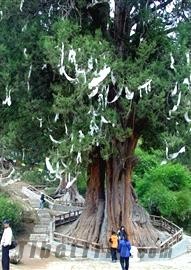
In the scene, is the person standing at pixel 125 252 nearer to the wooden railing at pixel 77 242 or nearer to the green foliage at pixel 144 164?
the wooden railing at pixel 77 242

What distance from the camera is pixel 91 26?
18828 millimetres

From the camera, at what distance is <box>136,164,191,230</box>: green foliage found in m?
27.0

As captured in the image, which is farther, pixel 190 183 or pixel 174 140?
pixel 190 183

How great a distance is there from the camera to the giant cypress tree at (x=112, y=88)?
16.2 metres

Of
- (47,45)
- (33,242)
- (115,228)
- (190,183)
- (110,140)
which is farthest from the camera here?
(190,183)

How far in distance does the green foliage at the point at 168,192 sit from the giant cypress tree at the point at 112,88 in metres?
6.88

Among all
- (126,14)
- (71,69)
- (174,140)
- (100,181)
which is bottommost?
(100,181)

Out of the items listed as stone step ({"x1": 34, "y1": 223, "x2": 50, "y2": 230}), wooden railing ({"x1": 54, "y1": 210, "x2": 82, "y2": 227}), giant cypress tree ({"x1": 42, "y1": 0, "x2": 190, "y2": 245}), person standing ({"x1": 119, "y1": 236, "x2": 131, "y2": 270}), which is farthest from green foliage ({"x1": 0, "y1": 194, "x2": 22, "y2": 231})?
person standing ({"x1": 119, "y1": 236, "x2": 131, "y2": 270})

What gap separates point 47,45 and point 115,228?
693 centimetres

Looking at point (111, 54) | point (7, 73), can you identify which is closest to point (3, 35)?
point (7, 73)

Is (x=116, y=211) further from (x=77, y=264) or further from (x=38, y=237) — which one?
(x=38, y=237)

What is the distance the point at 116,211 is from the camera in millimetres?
19109

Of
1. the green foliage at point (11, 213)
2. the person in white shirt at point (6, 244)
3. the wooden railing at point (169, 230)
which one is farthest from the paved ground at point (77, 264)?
the green foliage at point (11, 213)

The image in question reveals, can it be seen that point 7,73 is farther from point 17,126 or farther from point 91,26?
point 91,26
